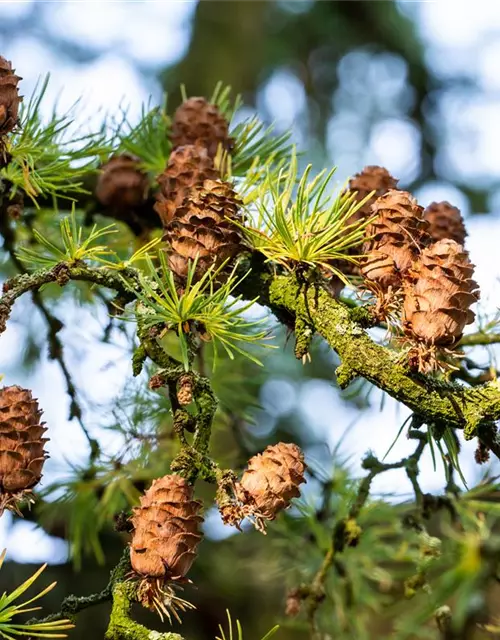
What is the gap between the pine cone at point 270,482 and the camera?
568 millimetres

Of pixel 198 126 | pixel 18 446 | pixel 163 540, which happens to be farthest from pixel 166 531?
pixel 198 126

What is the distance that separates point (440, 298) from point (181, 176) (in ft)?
0.97

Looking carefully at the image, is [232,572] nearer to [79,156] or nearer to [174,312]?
[79,156]

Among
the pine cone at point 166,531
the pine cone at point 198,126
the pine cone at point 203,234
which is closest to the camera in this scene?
the pine cone at point 166,531

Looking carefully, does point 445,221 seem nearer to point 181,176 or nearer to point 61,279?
point 181,176

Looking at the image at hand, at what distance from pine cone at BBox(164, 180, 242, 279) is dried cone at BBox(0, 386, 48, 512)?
16cm

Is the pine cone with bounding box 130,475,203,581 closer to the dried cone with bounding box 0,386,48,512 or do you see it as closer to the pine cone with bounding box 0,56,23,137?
the dried cone with bounding box 0,386,48,512

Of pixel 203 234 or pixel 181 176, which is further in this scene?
pixel 181 176

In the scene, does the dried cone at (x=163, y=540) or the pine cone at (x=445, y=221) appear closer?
the dried cone at (x=163, y=540)

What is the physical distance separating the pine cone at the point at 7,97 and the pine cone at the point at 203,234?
0.57 ft

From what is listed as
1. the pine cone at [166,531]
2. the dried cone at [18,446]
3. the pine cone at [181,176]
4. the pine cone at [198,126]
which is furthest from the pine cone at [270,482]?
the pine cone at [198,126]

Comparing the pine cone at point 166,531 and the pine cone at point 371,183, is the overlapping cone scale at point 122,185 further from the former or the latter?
the pine cone at point 166,531

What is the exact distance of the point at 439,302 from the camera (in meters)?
0.57

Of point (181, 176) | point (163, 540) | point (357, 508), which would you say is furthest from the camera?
point (357, 508)
